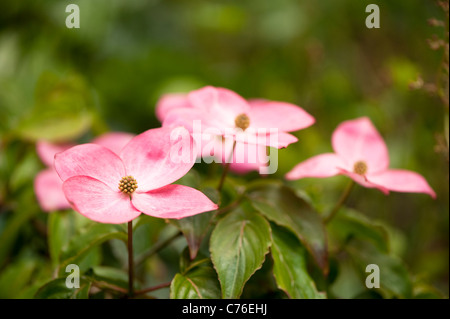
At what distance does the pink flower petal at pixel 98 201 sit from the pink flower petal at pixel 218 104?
14 centimetres

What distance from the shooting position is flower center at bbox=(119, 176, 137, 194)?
400mm

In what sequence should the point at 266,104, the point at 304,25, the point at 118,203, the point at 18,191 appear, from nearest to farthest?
the point at 118,203
the point at 266,104
the point at 18,191
the point at 304,25

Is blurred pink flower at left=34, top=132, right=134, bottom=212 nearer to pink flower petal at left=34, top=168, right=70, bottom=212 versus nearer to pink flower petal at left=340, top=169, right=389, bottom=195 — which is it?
pink flower petal at left=34, top=168, right=70, bottom=212

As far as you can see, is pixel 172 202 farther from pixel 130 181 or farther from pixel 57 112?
pixel 57 112

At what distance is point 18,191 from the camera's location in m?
0.67

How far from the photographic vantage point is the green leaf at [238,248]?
404mm

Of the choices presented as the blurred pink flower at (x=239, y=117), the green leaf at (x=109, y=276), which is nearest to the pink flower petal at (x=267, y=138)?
the blurred pink flower at (x=239, y=117)

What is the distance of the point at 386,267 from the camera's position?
0.52 meters

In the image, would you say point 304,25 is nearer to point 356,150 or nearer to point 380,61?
point 380,61

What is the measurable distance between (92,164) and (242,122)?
0.53ft

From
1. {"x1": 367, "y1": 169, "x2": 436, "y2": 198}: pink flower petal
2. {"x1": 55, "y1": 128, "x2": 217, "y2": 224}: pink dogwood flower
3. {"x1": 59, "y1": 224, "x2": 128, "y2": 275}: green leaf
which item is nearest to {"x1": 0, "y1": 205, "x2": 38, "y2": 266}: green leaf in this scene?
{"x1": 59, "y1": 224, "x2": 128, "y2": 275}: green leaf

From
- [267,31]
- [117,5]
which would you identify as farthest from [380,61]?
[117,5]
